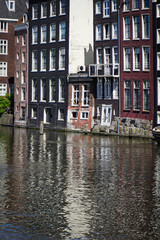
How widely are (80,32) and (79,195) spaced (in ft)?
177

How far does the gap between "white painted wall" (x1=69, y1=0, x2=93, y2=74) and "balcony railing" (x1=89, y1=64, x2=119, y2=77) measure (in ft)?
19.3

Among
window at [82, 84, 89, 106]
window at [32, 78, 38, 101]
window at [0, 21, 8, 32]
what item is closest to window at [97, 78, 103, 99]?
window at [82, 84, 89, 106]

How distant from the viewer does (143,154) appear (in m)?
41.8

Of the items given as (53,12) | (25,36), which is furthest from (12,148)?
(25,36)

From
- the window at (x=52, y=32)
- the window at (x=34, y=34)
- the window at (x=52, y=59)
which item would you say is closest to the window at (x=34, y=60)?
the window at (x=34, y=34)

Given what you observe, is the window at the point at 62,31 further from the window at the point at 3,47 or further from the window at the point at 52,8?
the window at the point at 3,47

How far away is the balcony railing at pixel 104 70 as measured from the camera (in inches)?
2611

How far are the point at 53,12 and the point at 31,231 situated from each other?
63.4 metres

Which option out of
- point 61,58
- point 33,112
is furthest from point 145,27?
point 33,112

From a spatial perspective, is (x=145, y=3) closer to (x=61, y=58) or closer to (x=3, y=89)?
(x=61, y=58)

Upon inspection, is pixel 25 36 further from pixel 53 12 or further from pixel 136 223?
pixel 136 223

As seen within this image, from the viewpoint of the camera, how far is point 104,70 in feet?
222

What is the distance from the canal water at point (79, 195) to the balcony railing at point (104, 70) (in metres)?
24.5

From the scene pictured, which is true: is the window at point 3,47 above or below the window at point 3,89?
above
